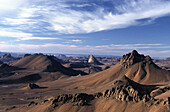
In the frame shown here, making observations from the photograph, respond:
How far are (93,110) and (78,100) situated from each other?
124 inches

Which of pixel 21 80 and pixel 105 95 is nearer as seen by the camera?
pixel 105 95

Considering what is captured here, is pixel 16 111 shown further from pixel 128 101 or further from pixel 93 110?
pixel 128 101

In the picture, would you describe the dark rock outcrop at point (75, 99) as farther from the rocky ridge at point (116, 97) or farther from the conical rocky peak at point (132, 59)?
the conical rocky peak at point (132, 59)

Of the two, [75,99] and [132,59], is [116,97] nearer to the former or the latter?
[75,99]

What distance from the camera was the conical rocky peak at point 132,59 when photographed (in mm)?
83150

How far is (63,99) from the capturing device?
2698 centimetres

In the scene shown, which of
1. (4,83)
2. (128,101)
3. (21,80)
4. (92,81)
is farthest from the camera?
(21,80)

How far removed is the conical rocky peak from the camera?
8315 centimetres

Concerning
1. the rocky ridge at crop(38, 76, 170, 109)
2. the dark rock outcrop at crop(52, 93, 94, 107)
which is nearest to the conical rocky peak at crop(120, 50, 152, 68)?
the rocky ridge at crop(38, 76, 170, 109)

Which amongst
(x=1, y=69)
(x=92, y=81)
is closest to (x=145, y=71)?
(x=92, y=81)

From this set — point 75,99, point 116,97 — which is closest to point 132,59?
point 116,97

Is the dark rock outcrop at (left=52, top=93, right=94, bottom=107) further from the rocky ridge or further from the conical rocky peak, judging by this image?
the conical rocky peak

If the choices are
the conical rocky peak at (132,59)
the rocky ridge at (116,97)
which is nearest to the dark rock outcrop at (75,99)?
the rocky ridge at (116,97)

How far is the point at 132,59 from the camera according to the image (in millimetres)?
83938
